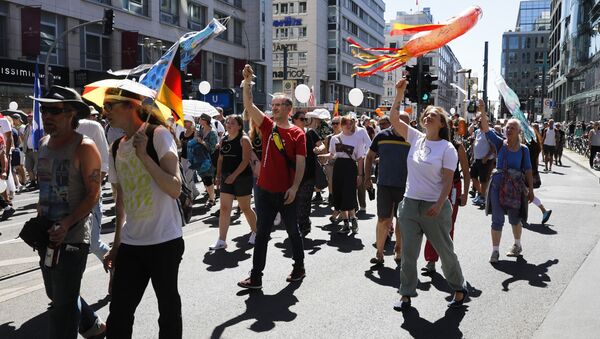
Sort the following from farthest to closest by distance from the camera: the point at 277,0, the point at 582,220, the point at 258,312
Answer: the point at 277,0, the point at 582,220, the point at 258,312

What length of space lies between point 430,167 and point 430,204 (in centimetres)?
32

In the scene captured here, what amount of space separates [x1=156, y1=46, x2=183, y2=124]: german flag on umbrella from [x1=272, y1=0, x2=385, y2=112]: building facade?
2210 inches

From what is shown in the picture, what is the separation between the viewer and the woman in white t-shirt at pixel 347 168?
852cm

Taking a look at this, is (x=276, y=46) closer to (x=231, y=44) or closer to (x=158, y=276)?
(x=231, y=44)

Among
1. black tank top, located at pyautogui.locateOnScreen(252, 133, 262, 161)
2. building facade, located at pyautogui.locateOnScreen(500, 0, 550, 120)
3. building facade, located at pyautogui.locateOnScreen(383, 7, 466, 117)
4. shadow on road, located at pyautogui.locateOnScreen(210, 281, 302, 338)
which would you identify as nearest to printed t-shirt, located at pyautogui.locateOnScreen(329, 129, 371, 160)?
black tank top, located at pyautogui.locateOnScreen(252, 133, 262, 161)

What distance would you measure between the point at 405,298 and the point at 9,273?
429 centimetres

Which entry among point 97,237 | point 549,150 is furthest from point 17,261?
point 549,150

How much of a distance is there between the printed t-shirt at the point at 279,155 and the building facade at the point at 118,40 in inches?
394

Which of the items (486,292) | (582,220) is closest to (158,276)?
(486,292)

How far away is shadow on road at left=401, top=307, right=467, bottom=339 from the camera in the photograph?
14.3ft

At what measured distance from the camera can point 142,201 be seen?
3307mm

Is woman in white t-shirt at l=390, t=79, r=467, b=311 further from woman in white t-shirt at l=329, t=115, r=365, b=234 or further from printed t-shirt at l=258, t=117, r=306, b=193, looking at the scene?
woman in white t-shirt at l=329, t=115, r=365, b=234

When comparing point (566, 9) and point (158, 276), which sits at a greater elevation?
point (566, 9)

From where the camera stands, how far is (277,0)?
6912 centimetres
